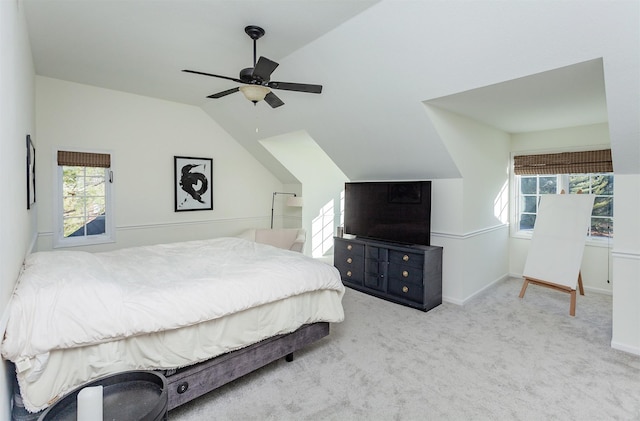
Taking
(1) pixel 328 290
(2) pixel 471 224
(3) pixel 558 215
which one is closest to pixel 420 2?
(1) pixel 328 290

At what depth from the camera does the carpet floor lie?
204 cm

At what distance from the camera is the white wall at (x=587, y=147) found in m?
4.23

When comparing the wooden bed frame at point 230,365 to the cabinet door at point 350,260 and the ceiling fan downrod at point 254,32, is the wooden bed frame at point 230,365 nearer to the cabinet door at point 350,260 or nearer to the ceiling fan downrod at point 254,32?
the cabinet door at point 350,260

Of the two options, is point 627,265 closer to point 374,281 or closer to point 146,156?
point 374,281

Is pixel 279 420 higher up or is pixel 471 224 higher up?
pixel 471 224

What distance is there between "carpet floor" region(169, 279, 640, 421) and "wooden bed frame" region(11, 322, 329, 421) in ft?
0.49

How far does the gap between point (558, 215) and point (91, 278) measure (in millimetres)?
4811

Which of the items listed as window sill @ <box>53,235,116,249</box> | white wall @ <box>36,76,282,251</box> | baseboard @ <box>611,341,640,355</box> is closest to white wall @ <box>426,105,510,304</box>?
baseboard @ <box>611,341,640,355</box>

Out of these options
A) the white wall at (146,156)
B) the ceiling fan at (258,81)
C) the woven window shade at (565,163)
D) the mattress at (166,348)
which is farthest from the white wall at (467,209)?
the white wall at (146,156)

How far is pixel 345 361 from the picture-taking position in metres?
2.61

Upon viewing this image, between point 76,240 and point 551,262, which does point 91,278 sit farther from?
point 551,262

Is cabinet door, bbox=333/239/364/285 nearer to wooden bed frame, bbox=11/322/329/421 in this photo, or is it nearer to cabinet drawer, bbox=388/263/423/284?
cabinet drawer, bbox=388/263/423/284

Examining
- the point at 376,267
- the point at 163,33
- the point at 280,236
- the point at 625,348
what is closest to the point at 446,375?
the point at 625,348

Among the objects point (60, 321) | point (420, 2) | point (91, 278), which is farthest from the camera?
point (420, 2)
